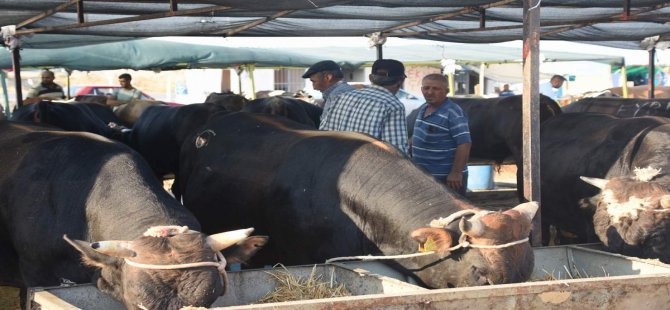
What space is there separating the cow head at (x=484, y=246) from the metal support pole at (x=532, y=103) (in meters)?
1.02

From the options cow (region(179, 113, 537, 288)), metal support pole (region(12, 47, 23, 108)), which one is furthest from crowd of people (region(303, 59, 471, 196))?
metal support pole (region(12, 47, 23, 108))

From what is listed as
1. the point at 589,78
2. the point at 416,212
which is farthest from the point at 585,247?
the point at 589,78

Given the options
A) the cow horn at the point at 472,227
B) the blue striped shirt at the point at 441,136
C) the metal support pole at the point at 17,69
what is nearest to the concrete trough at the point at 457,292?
the cow horn at the point at 472,227

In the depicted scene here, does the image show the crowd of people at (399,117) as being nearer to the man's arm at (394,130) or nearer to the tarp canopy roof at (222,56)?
the man's arm at (394,130)

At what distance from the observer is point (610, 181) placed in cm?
685

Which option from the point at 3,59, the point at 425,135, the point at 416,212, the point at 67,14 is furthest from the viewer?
the point at 3,59

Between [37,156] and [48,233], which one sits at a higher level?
[37,156]

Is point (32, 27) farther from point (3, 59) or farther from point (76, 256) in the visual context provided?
point (3, 59)

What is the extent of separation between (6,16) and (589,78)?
136 ft

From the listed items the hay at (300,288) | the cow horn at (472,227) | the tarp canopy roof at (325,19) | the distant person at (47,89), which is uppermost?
the tarp canopy roof at (325,19)

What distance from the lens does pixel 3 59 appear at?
18984 millimetres

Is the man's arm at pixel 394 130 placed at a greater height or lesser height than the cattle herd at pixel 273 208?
greater

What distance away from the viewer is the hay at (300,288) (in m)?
4.97

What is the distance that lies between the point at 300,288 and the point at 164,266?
2.92ft
